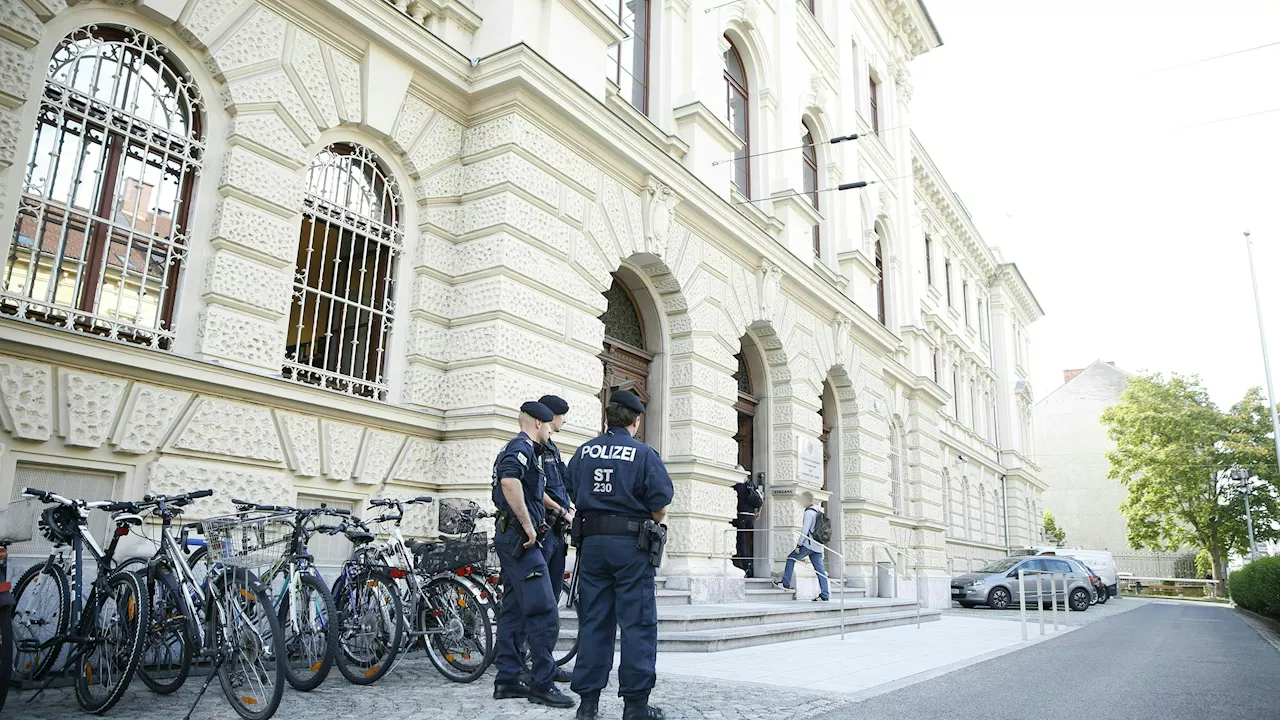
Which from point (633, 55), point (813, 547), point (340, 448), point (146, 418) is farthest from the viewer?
point (813, 547)

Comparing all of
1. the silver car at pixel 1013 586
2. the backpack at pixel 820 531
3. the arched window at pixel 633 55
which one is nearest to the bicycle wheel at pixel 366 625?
the arched window at pixel 633 55

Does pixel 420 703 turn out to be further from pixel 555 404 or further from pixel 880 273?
pixel 880 273

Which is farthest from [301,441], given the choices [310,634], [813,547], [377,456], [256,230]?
[813,547]

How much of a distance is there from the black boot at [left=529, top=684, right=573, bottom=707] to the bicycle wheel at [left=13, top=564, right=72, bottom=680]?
274 centimetres

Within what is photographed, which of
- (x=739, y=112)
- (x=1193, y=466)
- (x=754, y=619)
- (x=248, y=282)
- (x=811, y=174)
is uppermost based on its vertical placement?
(x=811, y=174)

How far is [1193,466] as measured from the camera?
42594 mm

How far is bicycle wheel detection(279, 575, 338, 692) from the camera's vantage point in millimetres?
5512

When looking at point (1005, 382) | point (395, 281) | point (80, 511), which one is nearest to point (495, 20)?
point (395, 281)

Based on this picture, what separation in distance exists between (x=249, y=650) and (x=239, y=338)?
3.59m

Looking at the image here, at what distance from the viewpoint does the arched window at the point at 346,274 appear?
28.7ft

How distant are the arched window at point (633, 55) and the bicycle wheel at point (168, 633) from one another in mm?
9764

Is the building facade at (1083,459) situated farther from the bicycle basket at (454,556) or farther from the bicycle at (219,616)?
the bicycle at (219,616)

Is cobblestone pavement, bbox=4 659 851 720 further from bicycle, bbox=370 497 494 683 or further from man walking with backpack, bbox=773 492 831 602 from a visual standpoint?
man walking with backpack, bbox=773 492 831 602

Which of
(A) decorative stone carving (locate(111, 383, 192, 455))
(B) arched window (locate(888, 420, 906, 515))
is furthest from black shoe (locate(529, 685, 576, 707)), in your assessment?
(B) arched window (locate(888, 420, 906, 515))
